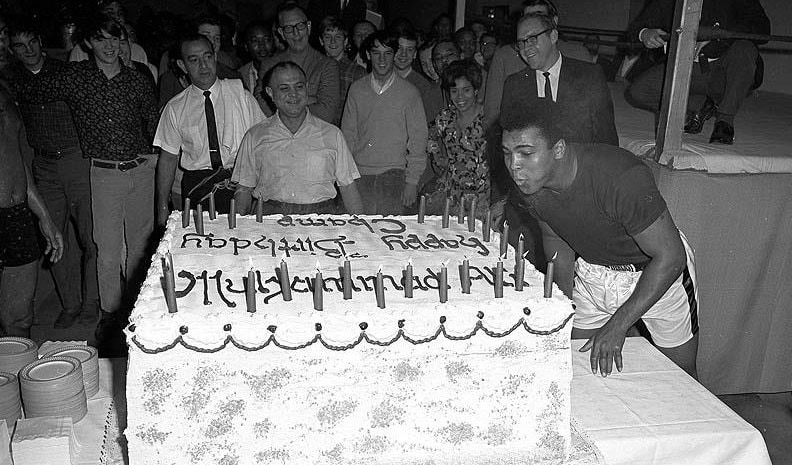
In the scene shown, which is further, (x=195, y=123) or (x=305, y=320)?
(x=195, y=123)

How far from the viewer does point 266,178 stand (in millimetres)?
3688

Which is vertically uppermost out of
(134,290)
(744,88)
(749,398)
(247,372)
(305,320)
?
(744,88)

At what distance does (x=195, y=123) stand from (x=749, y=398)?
3.81 meters

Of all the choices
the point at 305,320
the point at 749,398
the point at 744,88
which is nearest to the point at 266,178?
the point at 305,320

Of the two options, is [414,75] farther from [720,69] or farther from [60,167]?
[60,167]

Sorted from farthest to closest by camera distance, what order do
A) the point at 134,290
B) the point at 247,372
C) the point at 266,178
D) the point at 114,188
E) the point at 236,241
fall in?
the point at 134,290, the point at 114,188, the point at 266,178, the point at 236,241, the point at 247,372

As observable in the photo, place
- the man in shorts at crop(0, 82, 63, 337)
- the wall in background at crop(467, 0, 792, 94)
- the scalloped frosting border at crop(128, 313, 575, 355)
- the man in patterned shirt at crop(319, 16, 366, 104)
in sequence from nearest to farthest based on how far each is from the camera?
1. the scalloped frosting border at crop(128, 313, 575, 355)
2. the man in shorts at crop(0, 82, 63, 337)
3. the man in patterned shirt at crop(319, 16, 366, 104)
4. the wall in background at crop(467, 0, 792, 94)

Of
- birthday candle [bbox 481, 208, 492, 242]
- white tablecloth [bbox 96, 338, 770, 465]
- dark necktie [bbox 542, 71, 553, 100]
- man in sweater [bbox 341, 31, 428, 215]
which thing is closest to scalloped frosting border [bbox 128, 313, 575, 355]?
white tablecloth [bbox 96, 338, 770, 465]

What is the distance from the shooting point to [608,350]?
2518 millimetres

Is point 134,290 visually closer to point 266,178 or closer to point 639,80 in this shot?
point 266,178

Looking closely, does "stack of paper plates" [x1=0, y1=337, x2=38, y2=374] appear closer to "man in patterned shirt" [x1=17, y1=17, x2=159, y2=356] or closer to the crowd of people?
the crowd of people

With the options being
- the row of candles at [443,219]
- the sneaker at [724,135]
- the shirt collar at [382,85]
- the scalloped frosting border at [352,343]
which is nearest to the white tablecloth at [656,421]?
the scalloped frosting border at [352,343]

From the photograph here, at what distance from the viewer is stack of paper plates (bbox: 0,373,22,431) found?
2.02 metres

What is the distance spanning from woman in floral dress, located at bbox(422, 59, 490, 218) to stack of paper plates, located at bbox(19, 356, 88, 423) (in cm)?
280
